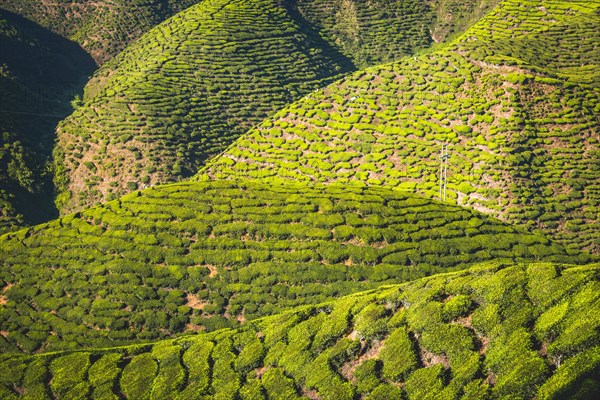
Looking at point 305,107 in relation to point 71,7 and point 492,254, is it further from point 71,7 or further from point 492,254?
point 71,7

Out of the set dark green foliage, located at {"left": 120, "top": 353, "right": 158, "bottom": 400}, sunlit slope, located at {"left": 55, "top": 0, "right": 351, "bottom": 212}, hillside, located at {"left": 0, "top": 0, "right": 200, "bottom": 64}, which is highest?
hillside, located at {"left": 0, "top": 0, "right": 200, "bottom": 64}

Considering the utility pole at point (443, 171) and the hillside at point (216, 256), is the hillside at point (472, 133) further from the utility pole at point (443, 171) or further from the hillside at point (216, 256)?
the hillside at point (216, 256)

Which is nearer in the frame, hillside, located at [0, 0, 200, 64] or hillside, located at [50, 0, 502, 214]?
hillside, located at [50, 0, 502, 214]

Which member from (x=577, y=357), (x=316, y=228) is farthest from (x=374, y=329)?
(x=316, y=228)

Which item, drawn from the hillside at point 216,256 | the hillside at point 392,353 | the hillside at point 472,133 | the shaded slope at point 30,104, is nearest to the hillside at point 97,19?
the shaded slope at point 30,104

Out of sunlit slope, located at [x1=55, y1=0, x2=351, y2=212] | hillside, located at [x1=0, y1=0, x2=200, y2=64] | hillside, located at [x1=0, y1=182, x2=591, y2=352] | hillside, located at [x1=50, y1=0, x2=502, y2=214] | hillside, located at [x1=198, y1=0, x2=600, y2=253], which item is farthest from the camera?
hillside, located at [x1=0, y1=0, x2=200, y2=64]

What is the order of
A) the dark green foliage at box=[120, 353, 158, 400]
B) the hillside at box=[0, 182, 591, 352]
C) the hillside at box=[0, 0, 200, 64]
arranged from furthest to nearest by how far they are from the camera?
1. the hillside at box=[0, 0, 200, 64]
2. the hillside at box=[0, 182, 591, 352]
3. the dark green foliage at box=[120, 353, 158, 400]

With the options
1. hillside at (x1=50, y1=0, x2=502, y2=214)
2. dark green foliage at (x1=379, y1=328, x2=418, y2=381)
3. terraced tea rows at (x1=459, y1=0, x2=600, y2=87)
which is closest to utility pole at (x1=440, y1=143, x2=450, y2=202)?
terraced tea rows at (x1=459, y1=0, x2=600, y2=87)

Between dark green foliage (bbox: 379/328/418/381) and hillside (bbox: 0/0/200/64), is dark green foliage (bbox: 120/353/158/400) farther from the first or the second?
hillside (bbox: 0/0/200/64)
